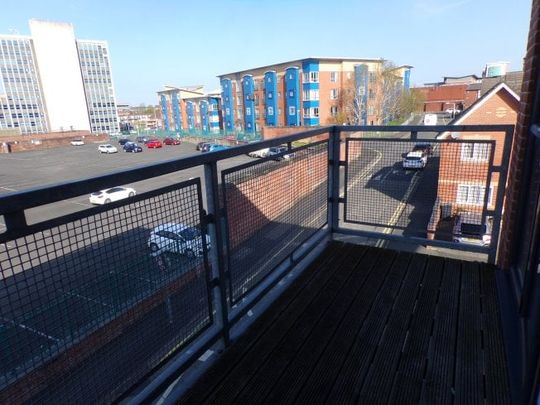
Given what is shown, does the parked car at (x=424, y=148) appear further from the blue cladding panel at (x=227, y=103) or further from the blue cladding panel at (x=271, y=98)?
the blue cladding panel at (x=227, y=103)

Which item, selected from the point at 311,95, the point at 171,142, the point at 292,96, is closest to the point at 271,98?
the point at 292,96

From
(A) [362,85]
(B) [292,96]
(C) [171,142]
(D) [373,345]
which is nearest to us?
(D) [373,345]

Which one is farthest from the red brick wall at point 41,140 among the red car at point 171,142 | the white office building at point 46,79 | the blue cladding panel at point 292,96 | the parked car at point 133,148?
the blue cladding panel at point 292,96

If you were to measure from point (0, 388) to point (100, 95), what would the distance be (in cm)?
7599

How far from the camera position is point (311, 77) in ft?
130

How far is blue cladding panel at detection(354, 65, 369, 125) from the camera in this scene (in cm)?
4006

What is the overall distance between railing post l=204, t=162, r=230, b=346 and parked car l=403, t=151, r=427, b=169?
218cm

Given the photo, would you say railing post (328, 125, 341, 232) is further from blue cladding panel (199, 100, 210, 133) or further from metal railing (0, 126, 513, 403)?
blue cladding panel (199, 100, 210, 133)

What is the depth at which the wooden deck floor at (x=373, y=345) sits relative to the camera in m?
1.88

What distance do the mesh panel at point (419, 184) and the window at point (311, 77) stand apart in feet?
127

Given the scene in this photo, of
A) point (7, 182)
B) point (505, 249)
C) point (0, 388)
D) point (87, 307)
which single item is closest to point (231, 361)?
point (87, 307)

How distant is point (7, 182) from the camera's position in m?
26.8

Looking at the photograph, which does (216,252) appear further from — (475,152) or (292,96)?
(292,96)

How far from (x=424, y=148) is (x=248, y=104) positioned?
47200 millimetres
